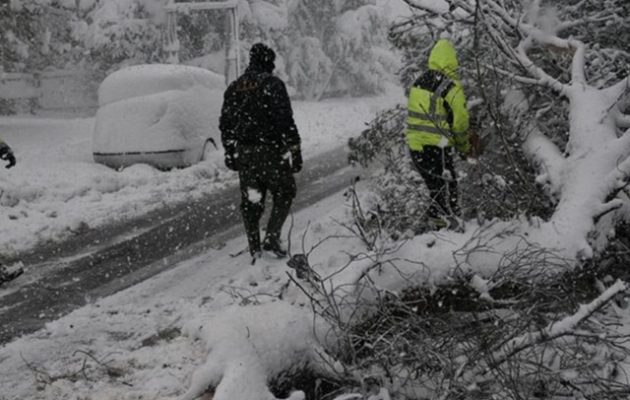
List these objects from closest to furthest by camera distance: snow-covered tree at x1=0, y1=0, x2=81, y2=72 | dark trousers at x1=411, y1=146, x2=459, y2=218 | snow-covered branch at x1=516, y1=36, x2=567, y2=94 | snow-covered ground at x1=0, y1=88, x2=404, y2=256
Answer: snow-covered branch at x1=516, y1=36, x2=567, y2=94
dark trousers at x1=411, y1=146, x2=459, y2=218
snow-covered ground at x1=0, y1=88, x2=404, y2=256
snow-covered tree at x1=0, y1=0, x2=81, y2=72

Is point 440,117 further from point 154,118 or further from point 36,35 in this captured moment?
point 36,35

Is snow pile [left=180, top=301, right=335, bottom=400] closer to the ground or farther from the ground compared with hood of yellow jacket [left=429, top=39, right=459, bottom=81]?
closer to the ground

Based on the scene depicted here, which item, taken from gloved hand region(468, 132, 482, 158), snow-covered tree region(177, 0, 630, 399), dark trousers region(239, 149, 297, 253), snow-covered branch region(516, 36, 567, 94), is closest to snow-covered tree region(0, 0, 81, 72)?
dark trousers region(239, 149, 297, 253)

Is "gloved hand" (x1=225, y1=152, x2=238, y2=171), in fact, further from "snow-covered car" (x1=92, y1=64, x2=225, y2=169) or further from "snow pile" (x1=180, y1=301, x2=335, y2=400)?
"snow-covered car" (x1=92, y1=64, x2=225, y2=169)

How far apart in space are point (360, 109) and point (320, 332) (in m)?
24.3

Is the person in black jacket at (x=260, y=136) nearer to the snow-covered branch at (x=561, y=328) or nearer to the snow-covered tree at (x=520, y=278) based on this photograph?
the snow-covered tree at (x=520, y=278)

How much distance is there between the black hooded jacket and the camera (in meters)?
5.96

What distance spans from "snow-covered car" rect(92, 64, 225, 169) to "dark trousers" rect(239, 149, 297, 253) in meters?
5.22

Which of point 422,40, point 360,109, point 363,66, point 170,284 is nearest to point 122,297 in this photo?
point 170,284

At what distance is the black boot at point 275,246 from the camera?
20.9ft

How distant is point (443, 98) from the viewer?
5324 millimetres

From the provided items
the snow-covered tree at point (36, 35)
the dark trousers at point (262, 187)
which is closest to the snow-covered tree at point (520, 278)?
the dark trousers at point (262, 187)

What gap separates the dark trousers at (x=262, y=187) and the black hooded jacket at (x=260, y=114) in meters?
0.08

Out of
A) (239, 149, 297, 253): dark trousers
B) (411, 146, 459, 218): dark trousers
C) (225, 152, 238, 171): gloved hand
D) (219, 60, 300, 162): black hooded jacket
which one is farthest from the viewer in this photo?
(225, 152, 238, 171): gloved hand
